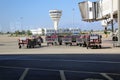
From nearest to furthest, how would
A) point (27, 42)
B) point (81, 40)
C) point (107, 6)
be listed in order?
point (27, 42)
point (81, 40)
point (107, 6)

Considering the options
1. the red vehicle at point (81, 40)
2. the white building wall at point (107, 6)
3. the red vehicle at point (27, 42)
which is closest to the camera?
the red vehicle at point (81, 40)

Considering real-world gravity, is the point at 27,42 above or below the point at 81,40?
below

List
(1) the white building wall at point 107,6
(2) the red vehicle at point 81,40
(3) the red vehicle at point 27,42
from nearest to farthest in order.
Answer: (2) the red vehicle at point 81,40 → (3) the red vehicle at point 27,42 → (1) the white building wall at point 107,6

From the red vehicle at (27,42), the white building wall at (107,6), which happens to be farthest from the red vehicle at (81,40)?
the white building wall at (107,6)

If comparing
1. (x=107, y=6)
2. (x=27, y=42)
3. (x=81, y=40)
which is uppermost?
(x=107, y=6)

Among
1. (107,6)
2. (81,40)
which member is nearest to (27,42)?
(81,40)

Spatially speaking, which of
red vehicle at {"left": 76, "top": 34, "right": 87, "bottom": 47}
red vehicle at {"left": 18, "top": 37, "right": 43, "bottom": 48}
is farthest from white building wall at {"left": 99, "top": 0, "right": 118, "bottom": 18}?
red vehicle at {"left": 18, "top": 37, "right": 43, "bottom": 48}

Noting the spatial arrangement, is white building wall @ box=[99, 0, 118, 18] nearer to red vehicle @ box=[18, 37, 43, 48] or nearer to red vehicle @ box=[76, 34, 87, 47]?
red vehicle @ box=[76, 34, 87, 47]

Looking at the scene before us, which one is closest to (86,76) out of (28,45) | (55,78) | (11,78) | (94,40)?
(55,78)

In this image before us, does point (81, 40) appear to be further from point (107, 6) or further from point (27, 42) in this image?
point (107, 6)

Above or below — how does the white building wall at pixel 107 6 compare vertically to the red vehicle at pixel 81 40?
above

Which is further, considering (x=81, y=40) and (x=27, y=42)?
(x=81, y=40)

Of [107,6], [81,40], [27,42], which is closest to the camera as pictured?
[27,42]

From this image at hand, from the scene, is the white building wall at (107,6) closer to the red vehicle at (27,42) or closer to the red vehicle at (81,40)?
the red vehicle at (81,40)
